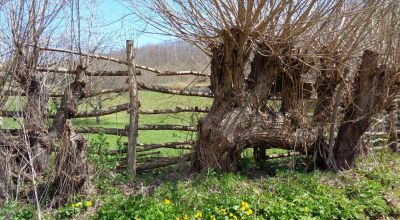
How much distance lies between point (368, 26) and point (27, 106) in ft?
17.7

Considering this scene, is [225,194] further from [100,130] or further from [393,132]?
[393,132]

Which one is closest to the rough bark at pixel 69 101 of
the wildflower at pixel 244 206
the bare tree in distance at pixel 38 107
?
the bare tree in distance at pixel 38 107

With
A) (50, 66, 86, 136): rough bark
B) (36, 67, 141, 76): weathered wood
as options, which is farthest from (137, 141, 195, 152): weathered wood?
(50, 66, 86, 136): rough bark

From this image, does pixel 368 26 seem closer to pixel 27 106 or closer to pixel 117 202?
pixel 117 202

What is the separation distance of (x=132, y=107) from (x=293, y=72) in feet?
8.96

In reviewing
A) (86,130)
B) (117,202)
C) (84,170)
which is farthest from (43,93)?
(117,202)

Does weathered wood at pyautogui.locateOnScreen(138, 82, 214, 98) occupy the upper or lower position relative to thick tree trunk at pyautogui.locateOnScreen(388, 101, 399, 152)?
upper

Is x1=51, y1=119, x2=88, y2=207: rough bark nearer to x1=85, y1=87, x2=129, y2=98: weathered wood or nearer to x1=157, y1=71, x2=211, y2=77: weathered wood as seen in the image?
x1=85, y1=87, x2=129, y2=98: weathered wood

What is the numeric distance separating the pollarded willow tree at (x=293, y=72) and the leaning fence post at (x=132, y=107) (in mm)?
891

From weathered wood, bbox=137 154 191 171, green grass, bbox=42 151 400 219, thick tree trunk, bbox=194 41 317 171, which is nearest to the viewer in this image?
green grass, bbox=42 151 400 219

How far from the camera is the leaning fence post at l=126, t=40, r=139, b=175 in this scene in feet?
21.9

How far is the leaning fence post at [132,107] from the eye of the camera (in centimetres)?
667

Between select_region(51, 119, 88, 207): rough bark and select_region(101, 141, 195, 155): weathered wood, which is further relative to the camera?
select_region(101, 141, 195, 155): weathered wood

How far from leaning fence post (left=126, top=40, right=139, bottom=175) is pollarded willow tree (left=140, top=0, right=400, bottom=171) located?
89 cm
